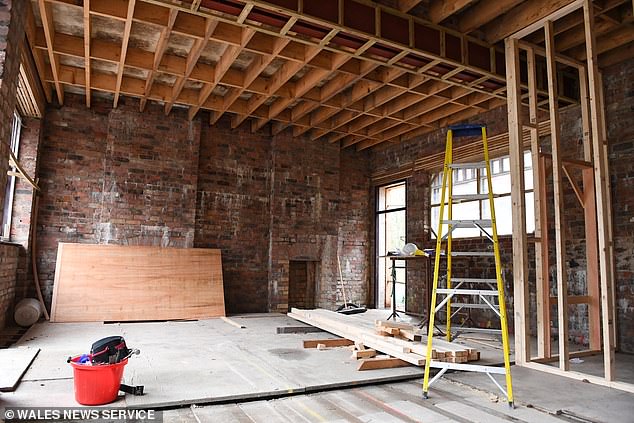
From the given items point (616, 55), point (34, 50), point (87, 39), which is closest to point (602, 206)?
point (616, 55)

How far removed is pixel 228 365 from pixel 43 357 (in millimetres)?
1920

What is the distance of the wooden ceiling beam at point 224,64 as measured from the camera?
5.48 metres

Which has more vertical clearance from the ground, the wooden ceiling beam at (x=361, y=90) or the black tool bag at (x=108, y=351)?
the wooden ceiling beam at (x=361, y=90)

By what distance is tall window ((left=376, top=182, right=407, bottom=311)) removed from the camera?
1025cm

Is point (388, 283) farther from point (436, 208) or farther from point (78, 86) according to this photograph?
point (78, 86)

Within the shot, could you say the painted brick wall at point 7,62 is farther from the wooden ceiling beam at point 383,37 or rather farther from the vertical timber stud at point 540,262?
the vertical timber stud at point 540,262

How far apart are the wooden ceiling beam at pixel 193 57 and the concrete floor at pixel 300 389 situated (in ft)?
12.3

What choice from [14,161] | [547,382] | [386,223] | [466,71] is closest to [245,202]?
[386,223]

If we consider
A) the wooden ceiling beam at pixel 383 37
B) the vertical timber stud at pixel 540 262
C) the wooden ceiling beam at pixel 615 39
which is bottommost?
the vertical timber stud at pixel 540 262

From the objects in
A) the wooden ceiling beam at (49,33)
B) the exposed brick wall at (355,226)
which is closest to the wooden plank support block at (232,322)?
the exposed brick wall at (355,226)

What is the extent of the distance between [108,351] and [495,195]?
6.24 m

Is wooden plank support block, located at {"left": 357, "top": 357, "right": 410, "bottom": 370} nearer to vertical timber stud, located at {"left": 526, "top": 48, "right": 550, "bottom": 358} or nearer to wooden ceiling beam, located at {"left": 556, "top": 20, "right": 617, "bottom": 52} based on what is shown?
vertical timber stud, located at {"left": 526, "top": 48, "right": 550, "bottom": 358}

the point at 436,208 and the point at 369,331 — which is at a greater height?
the point at 436,208

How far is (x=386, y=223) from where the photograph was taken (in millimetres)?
10508
